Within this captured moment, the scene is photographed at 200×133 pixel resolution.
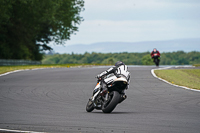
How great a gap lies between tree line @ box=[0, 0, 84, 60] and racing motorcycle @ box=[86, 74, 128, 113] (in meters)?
31.6

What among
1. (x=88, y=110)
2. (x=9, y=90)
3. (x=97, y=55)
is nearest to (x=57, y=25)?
(x=9, y=90)

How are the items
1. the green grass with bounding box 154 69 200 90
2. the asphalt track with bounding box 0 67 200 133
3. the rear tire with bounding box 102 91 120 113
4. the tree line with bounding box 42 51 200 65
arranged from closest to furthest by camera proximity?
the asphalt track with bounding box 0 67 200 133
the rear tire with bounding box 102 91 120 113
the green grass with bounding box 154 69 200 90
the tree line with bounding box 42 51 200 65

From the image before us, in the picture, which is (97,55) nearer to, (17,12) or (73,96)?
(17,12)

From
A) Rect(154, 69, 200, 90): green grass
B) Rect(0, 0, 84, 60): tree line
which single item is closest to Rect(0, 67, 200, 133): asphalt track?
Rect(154, 69, 200, 90): green grass

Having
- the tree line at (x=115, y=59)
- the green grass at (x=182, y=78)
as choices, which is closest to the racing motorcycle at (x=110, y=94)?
the green grass at (x=182, y=78)

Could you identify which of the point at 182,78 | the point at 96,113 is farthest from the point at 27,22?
the point at 96,113

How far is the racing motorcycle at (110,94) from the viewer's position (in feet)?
35.8

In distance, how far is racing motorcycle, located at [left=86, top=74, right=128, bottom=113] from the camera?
1092 centimetres

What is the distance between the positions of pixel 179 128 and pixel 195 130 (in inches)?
15.3

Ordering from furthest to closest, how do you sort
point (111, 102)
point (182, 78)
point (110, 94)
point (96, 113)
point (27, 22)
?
point (27, 22) → point (182, 78) → point (96, 113) → point (110, 94) → point (111, 102)

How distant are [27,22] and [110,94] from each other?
4033 cm

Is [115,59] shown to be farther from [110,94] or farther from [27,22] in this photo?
[110,94]

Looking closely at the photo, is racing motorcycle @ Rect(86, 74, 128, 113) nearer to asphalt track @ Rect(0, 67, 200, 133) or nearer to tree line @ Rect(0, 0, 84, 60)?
asphalt track @ Rect(0, 67, 200, 133)

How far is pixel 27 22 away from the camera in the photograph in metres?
50.0
